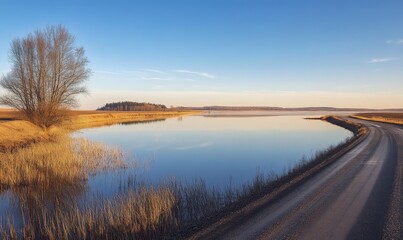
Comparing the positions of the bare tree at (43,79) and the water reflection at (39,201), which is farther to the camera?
the bare tree at (43,79)

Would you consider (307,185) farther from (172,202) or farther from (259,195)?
(172,202)

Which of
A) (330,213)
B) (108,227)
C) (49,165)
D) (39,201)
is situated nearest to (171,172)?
(49,165)

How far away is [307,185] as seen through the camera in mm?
12766

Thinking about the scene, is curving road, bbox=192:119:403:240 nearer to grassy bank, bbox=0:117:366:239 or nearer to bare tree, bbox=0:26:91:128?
grassy bank, bbox=0:117:366:239

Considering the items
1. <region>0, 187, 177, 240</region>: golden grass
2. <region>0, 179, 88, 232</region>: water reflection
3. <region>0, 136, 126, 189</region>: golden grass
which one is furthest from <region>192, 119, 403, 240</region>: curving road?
<region>0, 136, 126, 189</region>: golden grass

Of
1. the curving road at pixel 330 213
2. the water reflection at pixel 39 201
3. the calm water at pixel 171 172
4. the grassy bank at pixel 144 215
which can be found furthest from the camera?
the calm water at pixel 171 172

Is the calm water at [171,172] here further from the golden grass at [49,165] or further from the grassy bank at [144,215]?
the golden grass at [49,165]

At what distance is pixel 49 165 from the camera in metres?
17.9

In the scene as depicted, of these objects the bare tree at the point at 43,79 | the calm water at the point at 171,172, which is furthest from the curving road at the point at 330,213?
the bare tree at the point at 43,79

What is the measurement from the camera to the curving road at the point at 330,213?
760 centimetres

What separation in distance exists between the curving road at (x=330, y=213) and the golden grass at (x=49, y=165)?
1126cm

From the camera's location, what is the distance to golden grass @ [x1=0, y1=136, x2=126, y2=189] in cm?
1547

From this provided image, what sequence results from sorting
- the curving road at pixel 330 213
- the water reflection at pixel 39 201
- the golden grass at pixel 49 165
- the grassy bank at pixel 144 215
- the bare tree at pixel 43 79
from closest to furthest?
1. the curving road at pixel 330 213
2. the grassy bank at pixel 144 215
3. the water reflection at pixel 39 201
4. the golden grass at pixel 49 165
5. the bare tree at pixel 43 79

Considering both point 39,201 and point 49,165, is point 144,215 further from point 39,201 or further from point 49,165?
point 49,165
